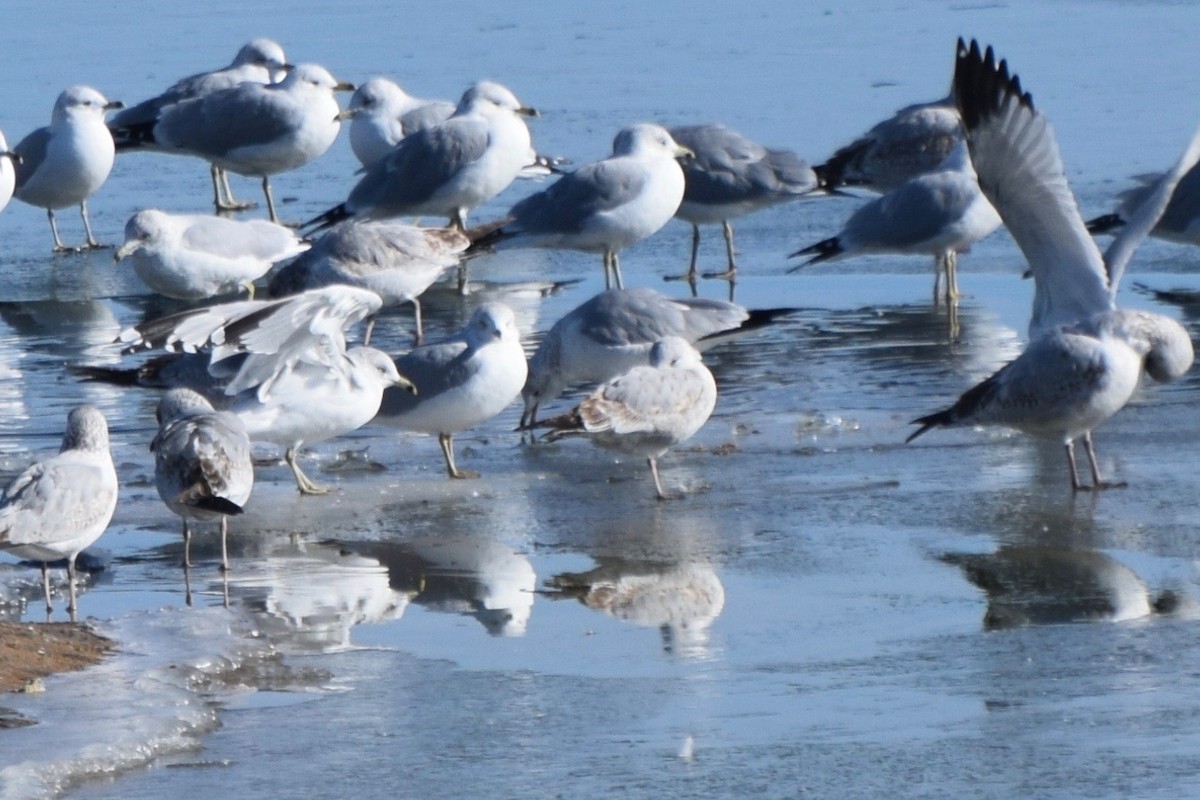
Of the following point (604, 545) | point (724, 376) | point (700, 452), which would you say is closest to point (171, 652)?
point (604, 545)

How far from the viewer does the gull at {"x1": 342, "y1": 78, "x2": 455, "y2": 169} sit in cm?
1470

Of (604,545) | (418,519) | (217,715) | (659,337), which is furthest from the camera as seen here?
(659,337)

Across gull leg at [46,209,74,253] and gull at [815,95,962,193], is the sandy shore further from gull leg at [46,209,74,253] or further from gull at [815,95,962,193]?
gull leg at [46,209,74,253]

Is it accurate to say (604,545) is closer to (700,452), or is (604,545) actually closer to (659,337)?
(700,452)

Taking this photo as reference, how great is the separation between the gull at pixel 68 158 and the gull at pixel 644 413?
24.3 ft

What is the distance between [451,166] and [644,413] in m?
5.55

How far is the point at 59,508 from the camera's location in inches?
238

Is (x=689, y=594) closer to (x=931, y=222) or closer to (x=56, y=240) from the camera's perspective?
(x=931, y=222)

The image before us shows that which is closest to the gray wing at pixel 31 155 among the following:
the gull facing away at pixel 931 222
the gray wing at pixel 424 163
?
the gray wing at pixel 424 163

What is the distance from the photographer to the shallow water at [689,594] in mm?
4641

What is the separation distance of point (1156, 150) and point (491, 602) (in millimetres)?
9204

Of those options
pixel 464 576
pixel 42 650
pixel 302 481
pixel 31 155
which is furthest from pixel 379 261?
pixel 42 650

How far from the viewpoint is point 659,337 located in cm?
899

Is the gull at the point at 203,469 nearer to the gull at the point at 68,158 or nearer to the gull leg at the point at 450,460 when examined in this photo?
the gull leg at the point at 450,460
